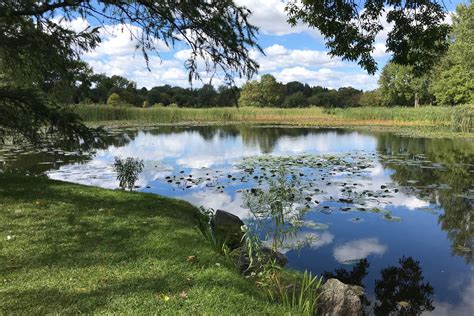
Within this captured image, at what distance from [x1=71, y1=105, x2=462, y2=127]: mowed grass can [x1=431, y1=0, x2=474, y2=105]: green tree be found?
5.15m

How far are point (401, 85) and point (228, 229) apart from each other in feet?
190

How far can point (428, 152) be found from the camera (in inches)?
750

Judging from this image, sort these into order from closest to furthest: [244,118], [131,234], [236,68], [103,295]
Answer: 1. [103,295]
2. [131,234]
3. [236,68]
4. [244,118]

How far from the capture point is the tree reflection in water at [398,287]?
16.9 ft

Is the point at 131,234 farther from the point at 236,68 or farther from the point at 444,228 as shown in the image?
the point at 444,228

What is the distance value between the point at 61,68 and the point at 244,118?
1580 inches

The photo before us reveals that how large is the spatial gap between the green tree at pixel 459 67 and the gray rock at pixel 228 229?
110 ft

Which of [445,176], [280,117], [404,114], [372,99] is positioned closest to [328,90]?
[372,99]

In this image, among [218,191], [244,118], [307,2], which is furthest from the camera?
[244,118]

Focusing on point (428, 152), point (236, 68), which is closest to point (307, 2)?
point (236, 68)

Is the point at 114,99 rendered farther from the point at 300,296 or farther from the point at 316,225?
the point at 300,296

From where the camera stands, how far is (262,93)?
271 feet

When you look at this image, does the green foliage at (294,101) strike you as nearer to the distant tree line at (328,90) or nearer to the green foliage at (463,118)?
the distant tree line at (328,90)

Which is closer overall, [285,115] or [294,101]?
[285,115]
